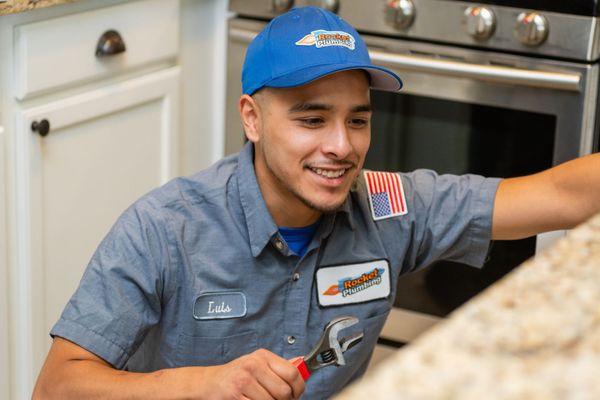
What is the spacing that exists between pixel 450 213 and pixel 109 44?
2.64ft

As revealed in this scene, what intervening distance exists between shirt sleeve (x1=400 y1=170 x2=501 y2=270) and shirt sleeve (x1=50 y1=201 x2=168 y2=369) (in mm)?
369

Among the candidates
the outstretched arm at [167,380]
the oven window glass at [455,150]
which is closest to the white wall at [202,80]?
the oven window glass at [455,150]

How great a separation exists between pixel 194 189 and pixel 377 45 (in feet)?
2.70

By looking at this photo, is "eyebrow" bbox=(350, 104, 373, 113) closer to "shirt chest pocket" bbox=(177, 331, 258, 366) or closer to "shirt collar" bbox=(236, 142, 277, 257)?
"shirt collar" bbox=(236, 142, 277, 257)

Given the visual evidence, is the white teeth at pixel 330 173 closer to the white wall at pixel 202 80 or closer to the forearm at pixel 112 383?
the forearm at pixel 112 383

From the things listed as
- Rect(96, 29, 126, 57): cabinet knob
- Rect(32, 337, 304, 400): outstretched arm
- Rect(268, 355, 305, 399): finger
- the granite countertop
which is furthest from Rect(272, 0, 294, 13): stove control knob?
the granite countertop

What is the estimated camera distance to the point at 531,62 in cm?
202

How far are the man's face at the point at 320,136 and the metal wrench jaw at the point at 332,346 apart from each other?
0.15 metres

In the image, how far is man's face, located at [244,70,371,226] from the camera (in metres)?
1.38

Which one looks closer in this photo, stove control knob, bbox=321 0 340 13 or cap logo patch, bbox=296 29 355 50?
cap logo patch, bbox=296 29 355 50

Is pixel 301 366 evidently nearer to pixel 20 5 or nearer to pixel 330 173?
pixel 330 173

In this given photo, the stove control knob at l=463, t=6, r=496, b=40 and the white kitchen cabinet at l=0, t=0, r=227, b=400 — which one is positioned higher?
the stove control knob at l=463, t=6, r=496, b=40

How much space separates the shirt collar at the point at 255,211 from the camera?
4.67 feet

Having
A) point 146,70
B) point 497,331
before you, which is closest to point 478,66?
point 146,70
